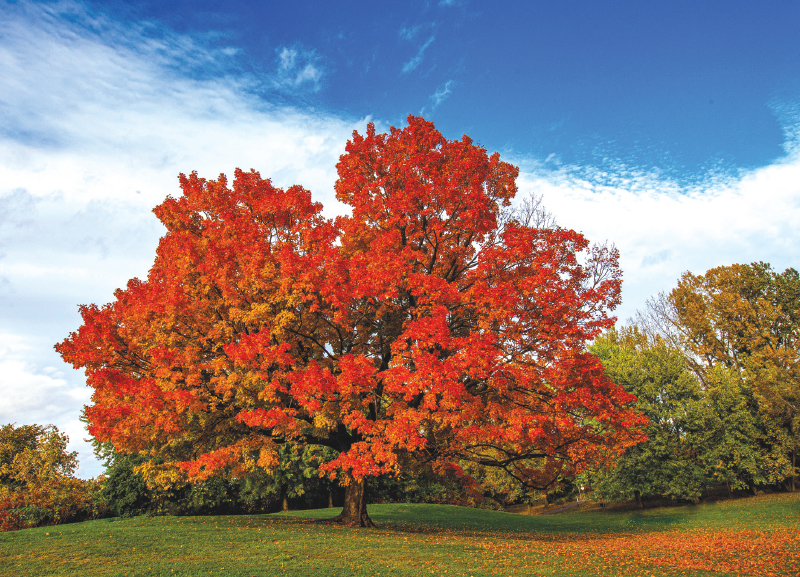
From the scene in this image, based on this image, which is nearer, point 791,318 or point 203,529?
point 203,529

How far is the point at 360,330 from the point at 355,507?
7.71 metres

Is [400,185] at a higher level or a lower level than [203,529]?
higher

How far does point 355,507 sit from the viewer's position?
1931cm

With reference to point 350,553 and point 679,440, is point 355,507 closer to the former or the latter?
point 350,553

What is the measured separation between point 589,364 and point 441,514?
19082mm

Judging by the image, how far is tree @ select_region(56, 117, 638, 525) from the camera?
15.2 meters

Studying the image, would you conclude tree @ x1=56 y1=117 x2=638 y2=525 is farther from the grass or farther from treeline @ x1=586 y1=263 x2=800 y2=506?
treeline @ x1=586 y1=263 x2=800 y2=506

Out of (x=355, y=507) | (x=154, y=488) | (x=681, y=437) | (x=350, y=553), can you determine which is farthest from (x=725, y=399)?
(x=154, y=488)

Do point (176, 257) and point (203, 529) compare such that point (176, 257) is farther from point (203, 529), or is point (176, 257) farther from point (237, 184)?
point (203, 529)

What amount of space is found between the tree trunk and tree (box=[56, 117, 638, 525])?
0.09m

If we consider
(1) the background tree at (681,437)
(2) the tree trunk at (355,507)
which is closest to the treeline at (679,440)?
(1) the background tree at (681,437)

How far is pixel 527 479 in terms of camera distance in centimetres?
1923

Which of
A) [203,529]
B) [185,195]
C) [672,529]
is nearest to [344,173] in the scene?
[185,195]

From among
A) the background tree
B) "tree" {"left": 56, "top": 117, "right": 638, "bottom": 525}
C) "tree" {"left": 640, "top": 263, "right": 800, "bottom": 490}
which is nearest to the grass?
"tree" {"left": 56, "top": 117, "right": 638, "bottom": 525}
